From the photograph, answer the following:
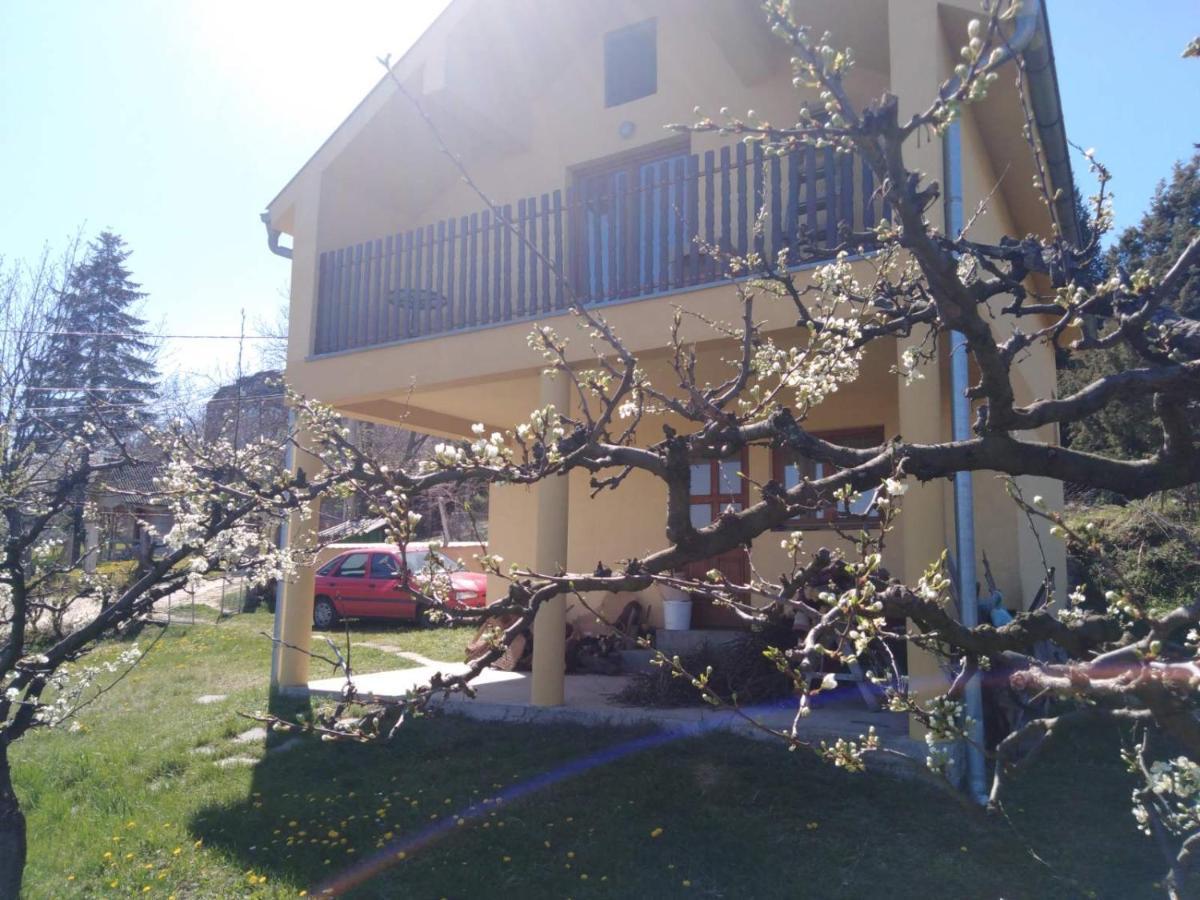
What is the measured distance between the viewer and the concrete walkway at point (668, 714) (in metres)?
6.01

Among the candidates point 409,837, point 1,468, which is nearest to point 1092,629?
point 409,837

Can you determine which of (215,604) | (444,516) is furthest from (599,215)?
(444,516)

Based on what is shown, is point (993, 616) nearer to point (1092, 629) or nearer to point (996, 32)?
point (1092, 629)

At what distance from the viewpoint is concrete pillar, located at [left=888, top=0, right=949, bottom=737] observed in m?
5.38

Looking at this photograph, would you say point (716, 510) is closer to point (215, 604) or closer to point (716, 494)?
point (716, 494)

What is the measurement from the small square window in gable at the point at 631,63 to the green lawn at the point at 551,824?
6229mm

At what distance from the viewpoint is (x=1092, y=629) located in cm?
220

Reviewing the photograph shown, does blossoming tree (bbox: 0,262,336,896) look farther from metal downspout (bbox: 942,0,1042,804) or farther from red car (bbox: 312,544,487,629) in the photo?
red car (bbox: 312,544,487,629)

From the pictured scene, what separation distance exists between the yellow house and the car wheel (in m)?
7.48

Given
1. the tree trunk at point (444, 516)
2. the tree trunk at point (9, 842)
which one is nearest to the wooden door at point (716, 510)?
the tree trunk at point (9, 842)

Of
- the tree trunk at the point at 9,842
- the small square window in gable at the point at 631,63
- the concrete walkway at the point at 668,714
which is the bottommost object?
the tree trunk at the point at 9,842

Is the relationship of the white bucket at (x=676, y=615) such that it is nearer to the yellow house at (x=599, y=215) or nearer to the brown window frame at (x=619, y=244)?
the yellow house at (x=599, y=215)

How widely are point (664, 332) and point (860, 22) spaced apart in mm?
3278

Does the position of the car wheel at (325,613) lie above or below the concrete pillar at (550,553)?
below
